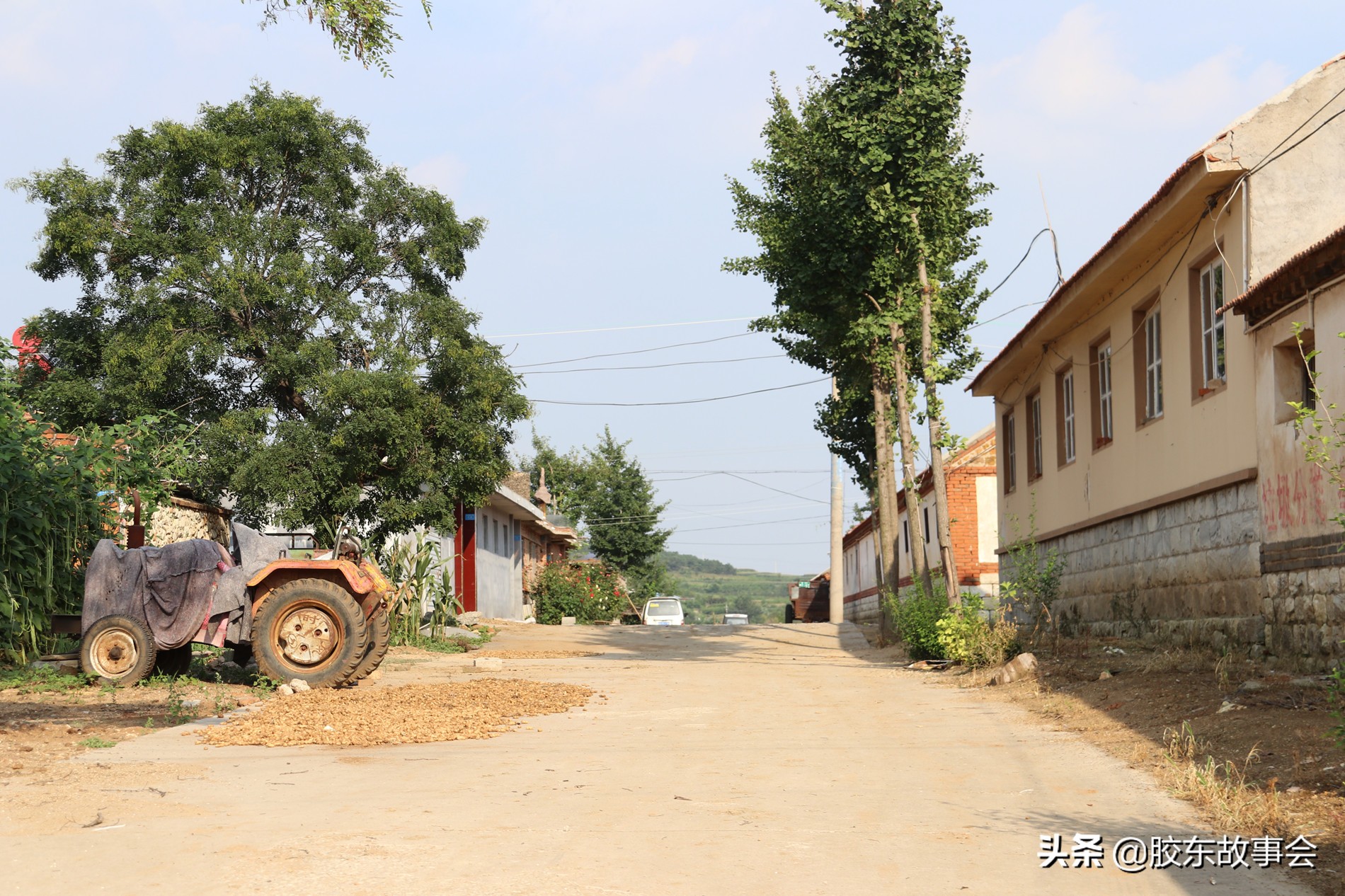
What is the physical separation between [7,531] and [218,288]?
628 cm

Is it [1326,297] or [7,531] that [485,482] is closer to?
[7,531]

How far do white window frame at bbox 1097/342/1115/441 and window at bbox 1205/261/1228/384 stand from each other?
3049 millimetres

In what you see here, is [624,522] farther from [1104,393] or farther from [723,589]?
[723,589]

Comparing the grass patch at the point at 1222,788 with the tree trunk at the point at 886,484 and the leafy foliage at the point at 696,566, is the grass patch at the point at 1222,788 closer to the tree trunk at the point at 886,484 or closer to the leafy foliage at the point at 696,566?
the tree trunk at the point at 886,484

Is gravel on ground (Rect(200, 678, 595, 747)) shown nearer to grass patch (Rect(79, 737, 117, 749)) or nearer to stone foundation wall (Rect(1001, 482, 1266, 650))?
grass patch (Rect(79, 737, 117, 749))

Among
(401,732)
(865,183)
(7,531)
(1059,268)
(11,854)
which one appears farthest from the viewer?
(1059,268)

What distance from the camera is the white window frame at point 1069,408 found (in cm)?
1711

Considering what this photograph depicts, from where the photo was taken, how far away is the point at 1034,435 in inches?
774

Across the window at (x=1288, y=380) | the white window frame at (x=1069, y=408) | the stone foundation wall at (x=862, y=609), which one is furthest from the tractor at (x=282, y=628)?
the stone foundation wall at (x=862, y=609)

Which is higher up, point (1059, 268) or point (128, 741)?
point (1059, 268)

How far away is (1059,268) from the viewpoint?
693 inches

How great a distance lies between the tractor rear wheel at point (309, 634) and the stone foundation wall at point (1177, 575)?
818cm

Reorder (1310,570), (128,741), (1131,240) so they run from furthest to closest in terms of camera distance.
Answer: (1131,240)
(1310,570)
(128,741)

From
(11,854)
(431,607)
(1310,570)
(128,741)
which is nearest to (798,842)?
(11,854)
